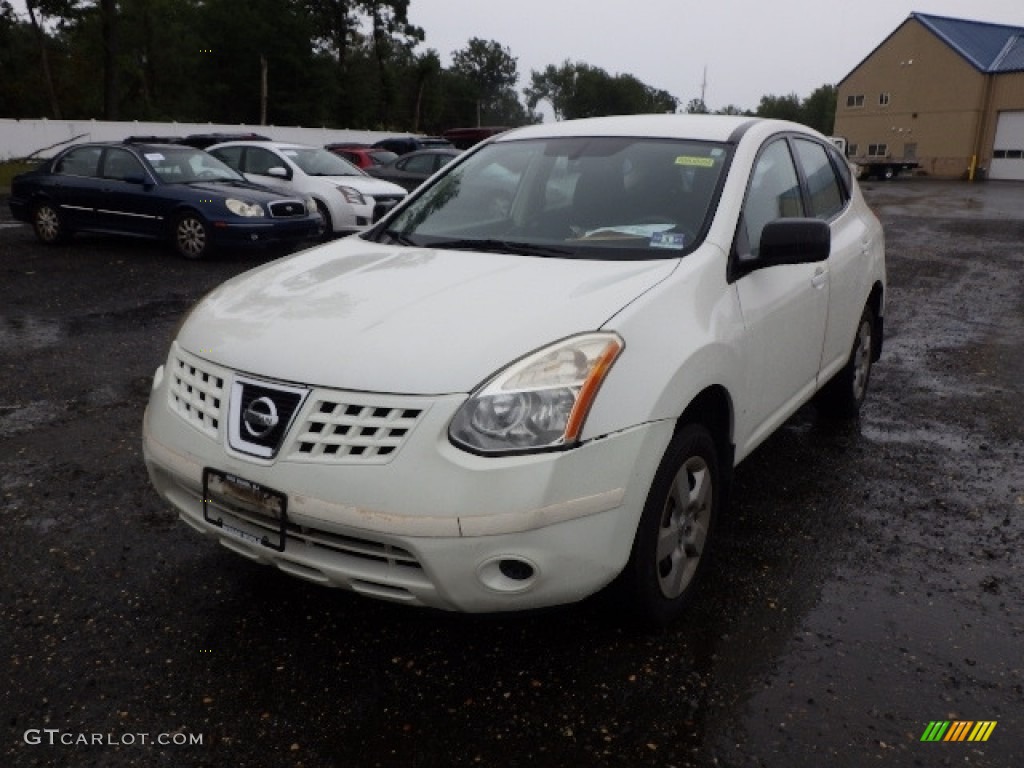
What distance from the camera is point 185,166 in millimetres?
11781

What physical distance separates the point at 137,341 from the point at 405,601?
5.49m

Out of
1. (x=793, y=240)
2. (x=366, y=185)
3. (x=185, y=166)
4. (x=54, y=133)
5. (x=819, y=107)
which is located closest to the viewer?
(x=793, y=240)

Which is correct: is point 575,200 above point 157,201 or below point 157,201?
above

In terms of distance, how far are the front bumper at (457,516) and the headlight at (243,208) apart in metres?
9.04

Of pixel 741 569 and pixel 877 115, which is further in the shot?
pixel 877 115

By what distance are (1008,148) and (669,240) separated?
161 ft

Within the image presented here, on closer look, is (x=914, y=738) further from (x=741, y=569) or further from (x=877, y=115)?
(x=877, y=115)

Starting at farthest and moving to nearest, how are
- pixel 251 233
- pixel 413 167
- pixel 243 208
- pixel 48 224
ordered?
pixel 413 167, pixel 48 224, pixel 243 208, pixel 251 233

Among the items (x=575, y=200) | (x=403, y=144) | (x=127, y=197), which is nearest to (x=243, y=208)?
(x=127, y=197)

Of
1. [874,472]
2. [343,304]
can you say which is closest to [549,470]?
[343,304]

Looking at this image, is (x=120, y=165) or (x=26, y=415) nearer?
(x=26, y=415)

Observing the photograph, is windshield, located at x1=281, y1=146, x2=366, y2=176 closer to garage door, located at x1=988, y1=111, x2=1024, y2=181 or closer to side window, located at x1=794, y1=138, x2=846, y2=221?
side window, located at x1=794, y1=138, x2=846, y2=221

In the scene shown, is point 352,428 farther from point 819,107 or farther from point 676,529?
point 819,107

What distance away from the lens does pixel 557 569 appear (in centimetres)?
241
